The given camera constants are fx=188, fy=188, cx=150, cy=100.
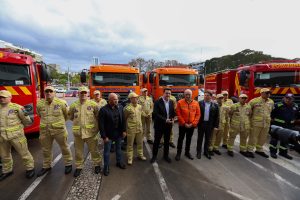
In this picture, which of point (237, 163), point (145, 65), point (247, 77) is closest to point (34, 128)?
point (237, 163)

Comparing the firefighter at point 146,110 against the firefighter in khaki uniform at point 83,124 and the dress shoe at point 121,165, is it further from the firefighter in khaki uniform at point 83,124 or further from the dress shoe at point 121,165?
the firefighter in khaki uniform at point 83,124

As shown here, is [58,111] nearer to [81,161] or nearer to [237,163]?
[81,161]

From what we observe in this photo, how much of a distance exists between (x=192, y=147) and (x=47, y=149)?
386 cm

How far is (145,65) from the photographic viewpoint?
45.2 m

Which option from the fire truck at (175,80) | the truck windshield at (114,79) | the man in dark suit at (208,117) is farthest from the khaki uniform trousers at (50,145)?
the fire truck at (175,80)

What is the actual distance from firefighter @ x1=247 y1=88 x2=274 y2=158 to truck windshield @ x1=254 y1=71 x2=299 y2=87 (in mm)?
1963

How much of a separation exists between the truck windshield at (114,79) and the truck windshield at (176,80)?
1706 mm

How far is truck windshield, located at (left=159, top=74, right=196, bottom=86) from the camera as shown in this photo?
8844 mm

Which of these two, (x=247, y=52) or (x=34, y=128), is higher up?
(x=247, y=52)

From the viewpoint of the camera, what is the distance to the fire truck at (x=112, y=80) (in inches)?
279

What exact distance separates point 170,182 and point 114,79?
4.72m

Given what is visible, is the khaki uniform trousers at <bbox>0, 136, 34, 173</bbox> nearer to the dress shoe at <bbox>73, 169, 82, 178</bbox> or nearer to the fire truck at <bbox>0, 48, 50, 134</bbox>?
→ the dress shoe at <bbox>73, 169, 82, 178</bbox>

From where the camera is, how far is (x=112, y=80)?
727 cm

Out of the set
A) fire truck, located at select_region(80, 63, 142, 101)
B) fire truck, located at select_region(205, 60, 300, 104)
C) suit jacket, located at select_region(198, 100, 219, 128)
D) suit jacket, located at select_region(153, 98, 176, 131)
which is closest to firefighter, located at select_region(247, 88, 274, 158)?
suit jacket, located at select_region(198, 100, 219, 128)
